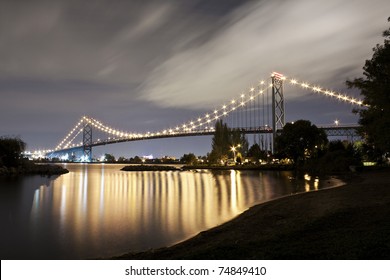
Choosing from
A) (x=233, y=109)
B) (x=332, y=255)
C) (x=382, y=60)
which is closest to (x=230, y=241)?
(x=332, y=255)

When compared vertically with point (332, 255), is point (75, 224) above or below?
below

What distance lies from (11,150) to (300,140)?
1865 inches

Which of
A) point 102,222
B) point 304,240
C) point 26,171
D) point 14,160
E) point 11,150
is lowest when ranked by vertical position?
point 102,222

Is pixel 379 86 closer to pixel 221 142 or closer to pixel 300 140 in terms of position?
pixel 300 140

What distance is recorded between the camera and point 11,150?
52.7m

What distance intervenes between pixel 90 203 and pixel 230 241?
1640 centimetres

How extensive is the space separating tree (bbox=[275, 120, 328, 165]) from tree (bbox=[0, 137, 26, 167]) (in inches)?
1721

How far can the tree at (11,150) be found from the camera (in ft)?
→ 170

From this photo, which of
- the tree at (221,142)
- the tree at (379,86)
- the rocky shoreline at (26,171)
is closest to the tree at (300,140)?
the tree at (221,142)

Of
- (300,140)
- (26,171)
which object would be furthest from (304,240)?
(26,171)

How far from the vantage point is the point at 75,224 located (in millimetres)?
15539

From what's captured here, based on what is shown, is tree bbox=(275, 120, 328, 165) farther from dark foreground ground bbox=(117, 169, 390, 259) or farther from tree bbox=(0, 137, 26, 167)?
dark foreground ground bbox=(117, 169, 390, 259)

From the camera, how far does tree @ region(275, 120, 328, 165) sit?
58.6 m
